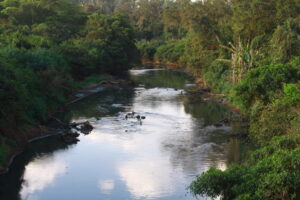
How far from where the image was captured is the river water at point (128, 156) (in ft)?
91.0

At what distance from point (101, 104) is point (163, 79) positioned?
2433cm

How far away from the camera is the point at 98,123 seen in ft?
144

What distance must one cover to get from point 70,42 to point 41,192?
45403 mm

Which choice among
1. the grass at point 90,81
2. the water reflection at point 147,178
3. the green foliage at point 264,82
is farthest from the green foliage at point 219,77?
the water reflection at point 147,178

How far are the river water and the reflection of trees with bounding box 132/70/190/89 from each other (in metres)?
16.9

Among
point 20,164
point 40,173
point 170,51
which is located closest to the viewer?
point 40,173

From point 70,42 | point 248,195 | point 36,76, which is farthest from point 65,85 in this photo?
point 248,195

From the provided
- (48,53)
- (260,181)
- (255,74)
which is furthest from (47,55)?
(260,181)

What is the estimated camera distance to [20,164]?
3212 centimetres

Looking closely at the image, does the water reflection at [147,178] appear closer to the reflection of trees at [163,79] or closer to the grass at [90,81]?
the grass at [90,81]

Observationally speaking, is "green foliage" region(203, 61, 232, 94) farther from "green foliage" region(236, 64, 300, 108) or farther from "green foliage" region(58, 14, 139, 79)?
"green foliage" region(236, 64, 300, 108)

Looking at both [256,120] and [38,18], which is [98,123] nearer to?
[256,120]

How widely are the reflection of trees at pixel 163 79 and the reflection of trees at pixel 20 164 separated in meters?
32.4

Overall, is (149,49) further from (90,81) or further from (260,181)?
(260,181)
